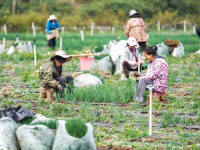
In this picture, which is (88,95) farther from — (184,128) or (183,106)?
(184,128)

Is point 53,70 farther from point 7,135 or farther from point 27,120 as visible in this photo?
point 7,135

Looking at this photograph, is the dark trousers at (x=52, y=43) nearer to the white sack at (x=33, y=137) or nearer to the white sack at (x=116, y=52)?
the white sack at (x=116, y=52)

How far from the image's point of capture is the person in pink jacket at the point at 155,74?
660 centimetres

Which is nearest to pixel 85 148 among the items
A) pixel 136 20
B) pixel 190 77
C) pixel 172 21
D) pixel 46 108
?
pixel 46 108

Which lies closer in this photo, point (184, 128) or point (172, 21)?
point (184, 128)

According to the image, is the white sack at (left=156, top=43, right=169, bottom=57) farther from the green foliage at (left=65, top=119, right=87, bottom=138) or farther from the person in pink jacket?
the green foliage at (left=65, top=119, right=87, bottom=138)

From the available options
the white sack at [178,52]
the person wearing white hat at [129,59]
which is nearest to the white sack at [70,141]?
the person wearing white hat at [129,59]

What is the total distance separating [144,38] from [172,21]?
74.7 ft

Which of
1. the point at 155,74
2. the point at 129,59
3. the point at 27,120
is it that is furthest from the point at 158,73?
the point at 27,120

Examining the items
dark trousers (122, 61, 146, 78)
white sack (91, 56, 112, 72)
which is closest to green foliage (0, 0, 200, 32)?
white sack (91, 56, 112, 72)

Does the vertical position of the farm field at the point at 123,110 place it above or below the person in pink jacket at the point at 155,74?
below

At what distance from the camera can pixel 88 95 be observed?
6.75m

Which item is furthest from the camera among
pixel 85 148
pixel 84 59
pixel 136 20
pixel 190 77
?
pixel 136 20

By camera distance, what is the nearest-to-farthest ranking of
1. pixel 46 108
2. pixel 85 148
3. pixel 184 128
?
pixel 85 148 → pixel 184 128 → pixel 46 108
